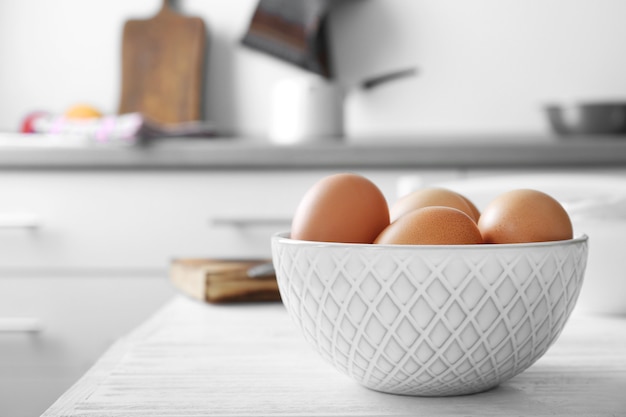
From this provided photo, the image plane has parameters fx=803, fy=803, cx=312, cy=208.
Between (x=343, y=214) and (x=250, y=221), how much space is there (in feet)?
4.34

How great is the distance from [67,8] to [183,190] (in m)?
0.92

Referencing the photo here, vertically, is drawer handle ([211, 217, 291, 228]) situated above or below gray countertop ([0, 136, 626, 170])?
below

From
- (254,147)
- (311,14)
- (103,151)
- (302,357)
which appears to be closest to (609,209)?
(302,357)

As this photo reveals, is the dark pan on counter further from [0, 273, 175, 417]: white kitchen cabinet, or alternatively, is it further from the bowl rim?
the bowl rim

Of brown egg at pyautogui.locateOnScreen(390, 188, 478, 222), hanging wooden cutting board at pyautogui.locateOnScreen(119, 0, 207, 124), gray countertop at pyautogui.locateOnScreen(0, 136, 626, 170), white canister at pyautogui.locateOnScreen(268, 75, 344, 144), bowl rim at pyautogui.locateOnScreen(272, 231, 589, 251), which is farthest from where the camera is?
hanging wooden cutting board at pyautogui.locateOnScreen(119, 0, 207, 124)

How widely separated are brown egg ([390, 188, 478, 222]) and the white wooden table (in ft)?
0.37

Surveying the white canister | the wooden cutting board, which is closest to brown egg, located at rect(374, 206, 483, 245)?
the wooden cutting board

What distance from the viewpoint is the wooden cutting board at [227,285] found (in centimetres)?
80

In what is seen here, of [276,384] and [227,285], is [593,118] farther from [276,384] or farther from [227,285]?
[276,384]

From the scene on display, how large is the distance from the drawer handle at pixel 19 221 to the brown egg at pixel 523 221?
4.92 feet

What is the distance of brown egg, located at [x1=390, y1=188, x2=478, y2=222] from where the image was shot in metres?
0.53

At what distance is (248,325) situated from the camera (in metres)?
0.69

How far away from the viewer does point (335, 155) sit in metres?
1.79

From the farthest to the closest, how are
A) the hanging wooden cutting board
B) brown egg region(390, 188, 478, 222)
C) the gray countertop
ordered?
the hanging wooden cutting board, the gray countertop, brown egg region(390, 188, 478, 222)
